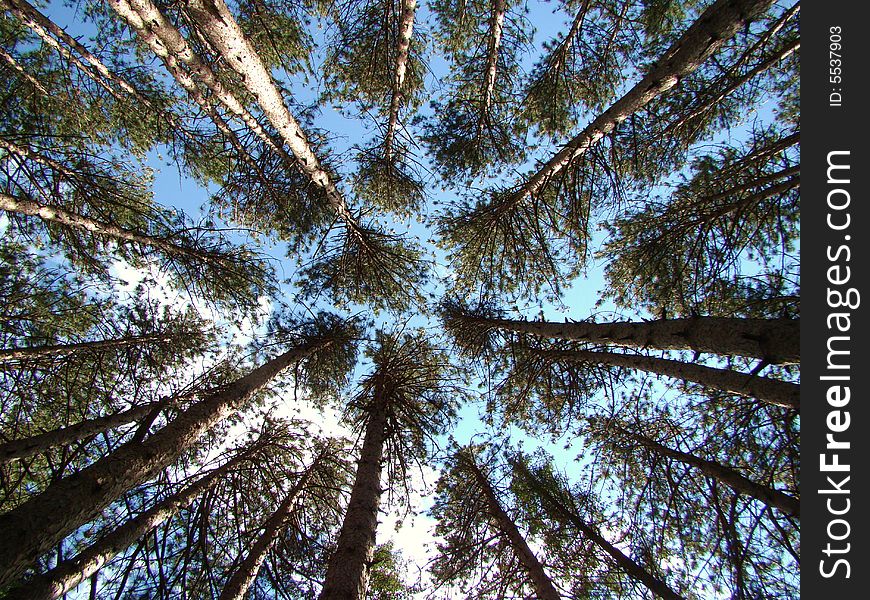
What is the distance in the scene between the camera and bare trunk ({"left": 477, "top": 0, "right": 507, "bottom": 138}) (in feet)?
16.5

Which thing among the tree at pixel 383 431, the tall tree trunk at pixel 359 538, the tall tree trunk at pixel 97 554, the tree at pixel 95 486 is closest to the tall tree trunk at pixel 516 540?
the tree at pixel 383 431

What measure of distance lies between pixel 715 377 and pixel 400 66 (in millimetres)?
6269

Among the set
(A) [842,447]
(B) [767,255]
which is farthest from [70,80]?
(B) [767,255]

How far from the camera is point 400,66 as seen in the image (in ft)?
17.8

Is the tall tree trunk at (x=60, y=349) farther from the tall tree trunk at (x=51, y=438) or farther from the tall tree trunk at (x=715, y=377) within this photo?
the tall tree trunk at (x=715, y=377)

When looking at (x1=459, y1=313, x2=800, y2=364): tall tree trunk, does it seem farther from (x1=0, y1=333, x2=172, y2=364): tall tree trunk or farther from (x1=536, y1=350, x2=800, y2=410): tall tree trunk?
(x1=0, y1=333, x2=172, y2=364): tall tree trunk

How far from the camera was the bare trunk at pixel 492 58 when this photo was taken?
5016 mm

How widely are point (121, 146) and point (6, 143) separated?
2.77m

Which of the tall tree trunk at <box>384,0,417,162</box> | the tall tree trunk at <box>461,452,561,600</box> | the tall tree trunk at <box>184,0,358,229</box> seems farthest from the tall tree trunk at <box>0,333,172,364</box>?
the tall tree trunk at <box>461,452,561,600</box>

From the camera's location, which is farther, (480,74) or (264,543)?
(480,74)

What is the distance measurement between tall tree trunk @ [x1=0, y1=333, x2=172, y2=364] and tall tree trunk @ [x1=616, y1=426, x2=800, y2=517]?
9.48 m

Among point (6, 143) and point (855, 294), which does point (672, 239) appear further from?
point (6, 143)

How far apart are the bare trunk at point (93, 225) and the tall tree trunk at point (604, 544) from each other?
803 cm

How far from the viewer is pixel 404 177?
694 cm
